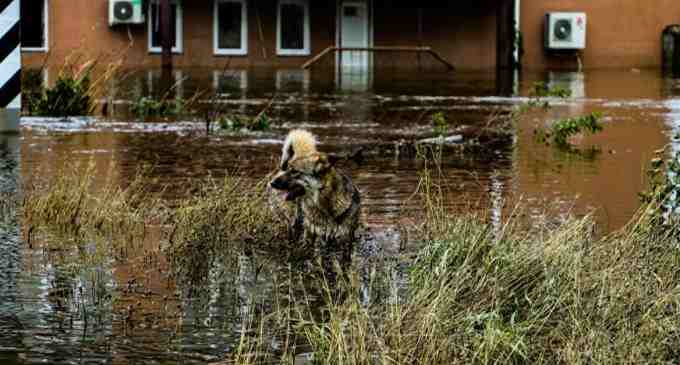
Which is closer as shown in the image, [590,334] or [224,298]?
[590,334]

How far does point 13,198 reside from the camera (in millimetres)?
11312

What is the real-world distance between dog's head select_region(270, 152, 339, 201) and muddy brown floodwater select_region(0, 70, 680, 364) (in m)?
0.59

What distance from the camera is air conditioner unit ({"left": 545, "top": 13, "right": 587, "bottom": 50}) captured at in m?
40.2

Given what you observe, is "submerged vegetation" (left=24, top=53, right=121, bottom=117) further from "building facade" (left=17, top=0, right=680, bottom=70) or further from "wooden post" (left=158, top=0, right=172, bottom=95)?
"building facade" (left=17, top=0, right=680, bottom=70)

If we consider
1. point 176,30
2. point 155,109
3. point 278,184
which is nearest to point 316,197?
point 278,184

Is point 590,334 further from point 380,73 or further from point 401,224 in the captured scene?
point 380,73

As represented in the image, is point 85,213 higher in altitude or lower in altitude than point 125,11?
lower

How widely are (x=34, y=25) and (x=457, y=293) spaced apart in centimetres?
3323

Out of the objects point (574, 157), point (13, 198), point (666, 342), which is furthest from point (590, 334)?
point (574, 157)

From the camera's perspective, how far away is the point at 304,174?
9.33m

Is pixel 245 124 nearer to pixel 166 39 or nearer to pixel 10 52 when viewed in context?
pixel 10 52

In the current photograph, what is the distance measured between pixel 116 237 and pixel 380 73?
1062 inches

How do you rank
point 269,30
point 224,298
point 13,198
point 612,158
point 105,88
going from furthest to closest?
point 269,30 → point 105,88 → point 612,158 → point 13,198 → point 224,298

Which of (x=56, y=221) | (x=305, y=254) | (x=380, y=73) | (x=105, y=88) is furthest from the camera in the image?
(x=380, y=73)
